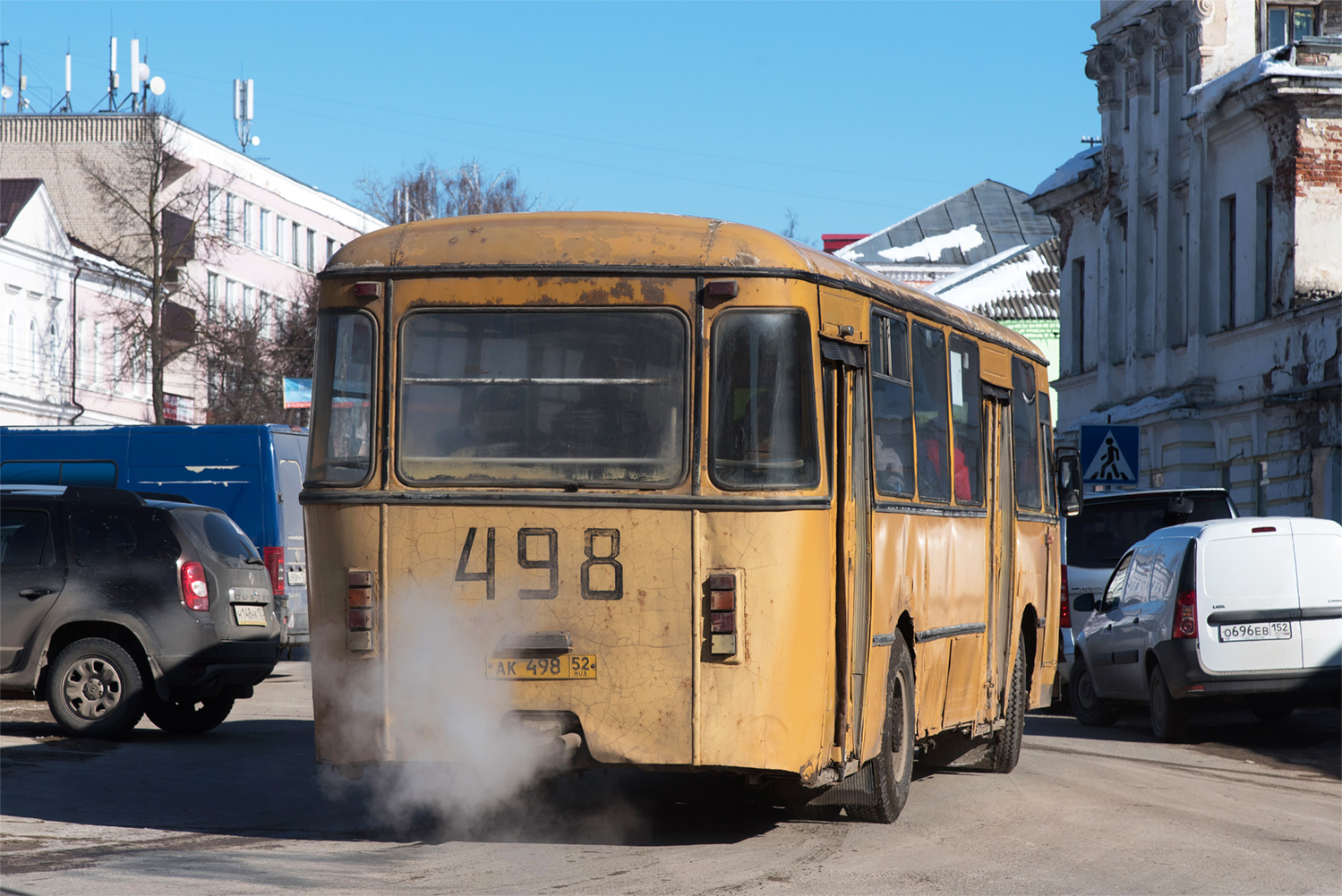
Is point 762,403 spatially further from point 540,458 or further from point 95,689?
point 95,689

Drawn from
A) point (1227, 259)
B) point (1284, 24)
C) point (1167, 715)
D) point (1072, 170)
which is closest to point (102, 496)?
point (1167, 715)

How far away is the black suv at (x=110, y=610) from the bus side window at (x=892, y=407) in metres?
6.59

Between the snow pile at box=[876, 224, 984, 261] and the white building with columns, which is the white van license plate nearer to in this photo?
the white building with columns

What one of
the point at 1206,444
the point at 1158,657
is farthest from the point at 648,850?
the point at 1206,444

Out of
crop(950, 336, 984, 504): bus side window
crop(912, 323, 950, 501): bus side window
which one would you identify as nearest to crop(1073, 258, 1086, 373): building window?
crop(950, 336, 984, 504): bus side window

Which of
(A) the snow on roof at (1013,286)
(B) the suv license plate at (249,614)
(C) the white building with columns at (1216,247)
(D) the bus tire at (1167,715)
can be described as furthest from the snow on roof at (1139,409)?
(B) the suv license plate at (249,614)

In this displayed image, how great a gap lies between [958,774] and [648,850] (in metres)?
4.68

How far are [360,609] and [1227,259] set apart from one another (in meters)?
27.9

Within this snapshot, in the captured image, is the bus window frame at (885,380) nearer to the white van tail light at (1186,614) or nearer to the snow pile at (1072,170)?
the white van tail light at (1186,614)

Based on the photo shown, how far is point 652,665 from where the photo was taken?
894cm

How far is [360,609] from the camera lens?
9133 millimetres

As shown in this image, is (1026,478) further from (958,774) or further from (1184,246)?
(1184,246)

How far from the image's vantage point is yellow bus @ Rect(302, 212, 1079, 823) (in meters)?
8.93

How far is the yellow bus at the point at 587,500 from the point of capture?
8930 mm
